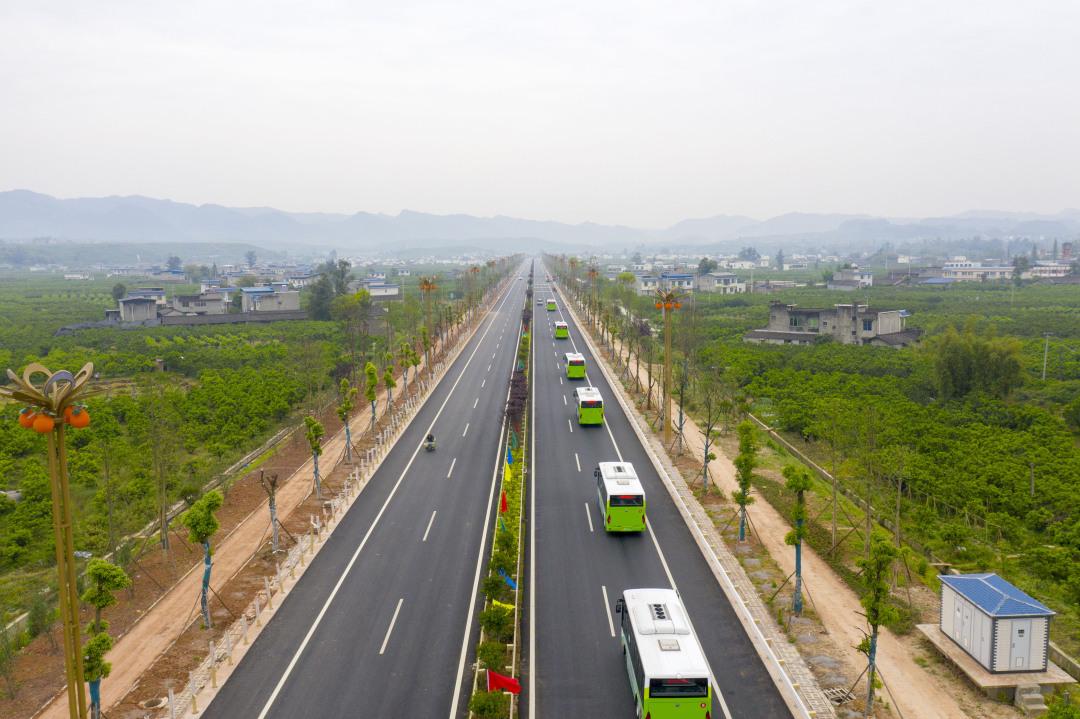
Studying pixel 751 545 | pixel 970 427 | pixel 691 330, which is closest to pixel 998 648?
pixel 751 545

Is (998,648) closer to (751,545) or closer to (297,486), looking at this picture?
(751,545)

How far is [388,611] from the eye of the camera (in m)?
23.2

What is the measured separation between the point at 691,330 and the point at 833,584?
51233 mm

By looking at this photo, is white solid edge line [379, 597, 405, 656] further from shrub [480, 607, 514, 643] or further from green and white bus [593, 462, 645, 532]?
green and white bus [593, 462, 645, 532]

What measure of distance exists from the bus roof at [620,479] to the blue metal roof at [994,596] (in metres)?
11.9

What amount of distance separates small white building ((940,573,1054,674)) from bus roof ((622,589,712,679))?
318 inches

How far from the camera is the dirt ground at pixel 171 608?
62.3 ft

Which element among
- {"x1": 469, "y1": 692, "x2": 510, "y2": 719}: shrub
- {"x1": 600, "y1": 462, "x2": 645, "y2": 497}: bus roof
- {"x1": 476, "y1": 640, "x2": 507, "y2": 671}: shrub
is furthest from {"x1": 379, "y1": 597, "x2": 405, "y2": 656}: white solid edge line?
{"x1": 600, "y1": 462, "x2": 645, "y2": 497}: bus roof

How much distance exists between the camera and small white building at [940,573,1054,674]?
1842 cm

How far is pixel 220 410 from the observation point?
51.6 m

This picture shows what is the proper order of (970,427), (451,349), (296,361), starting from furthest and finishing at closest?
1. (451,349)
2. (296,361)
3. (970,427)

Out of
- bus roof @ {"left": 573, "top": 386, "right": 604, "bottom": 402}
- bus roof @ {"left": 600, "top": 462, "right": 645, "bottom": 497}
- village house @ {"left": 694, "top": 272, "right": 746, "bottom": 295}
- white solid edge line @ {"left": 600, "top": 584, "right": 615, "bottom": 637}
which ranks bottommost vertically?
white solid edge line @ {"left": 600, "top": 584, "right": 615, "bottom": 637}

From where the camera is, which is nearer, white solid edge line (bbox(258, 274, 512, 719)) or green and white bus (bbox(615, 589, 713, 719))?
green and white bus (bbox(615, 589, 713, 719))

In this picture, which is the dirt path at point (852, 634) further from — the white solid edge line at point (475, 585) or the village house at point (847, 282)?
the village house at point (847, 282)
